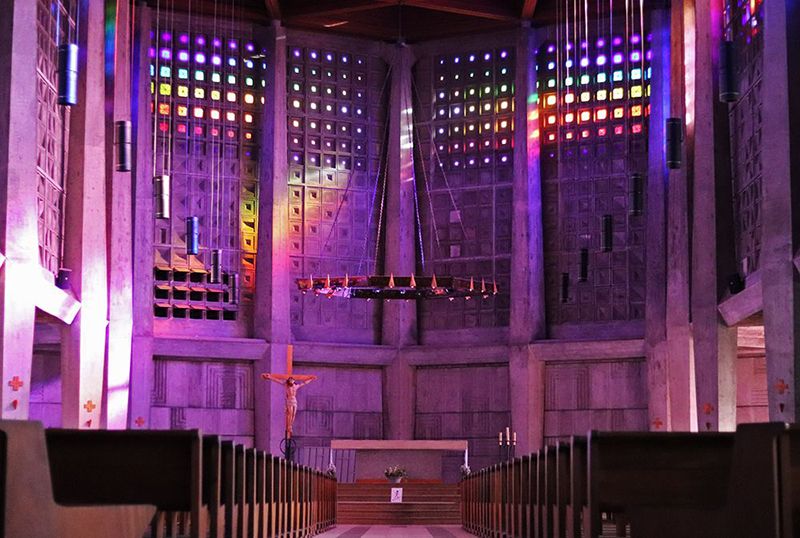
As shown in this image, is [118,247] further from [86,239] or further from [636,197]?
[636,197]

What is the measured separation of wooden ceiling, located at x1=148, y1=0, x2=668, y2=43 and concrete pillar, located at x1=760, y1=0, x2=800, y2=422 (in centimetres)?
→ 826

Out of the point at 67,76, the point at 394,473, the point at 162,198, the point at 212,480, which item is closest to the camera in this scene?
the point at 212,480

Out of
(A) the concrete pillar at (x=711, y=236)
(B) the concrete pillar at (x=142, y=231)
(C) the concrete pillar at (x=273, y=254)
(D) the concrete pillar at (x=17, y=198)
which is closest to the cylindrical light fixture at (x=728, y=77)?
(A) the concrete pillar at (x=711, y=236)

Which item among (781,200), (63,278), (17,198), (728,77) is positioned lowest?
(63,278)

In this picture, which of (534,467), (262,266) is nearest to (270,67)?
(262,266)

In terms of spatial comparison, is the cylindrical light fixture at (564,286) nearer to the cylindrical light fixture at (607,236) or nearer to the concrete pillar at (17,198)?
the cylindrical light fixture at (607,236)

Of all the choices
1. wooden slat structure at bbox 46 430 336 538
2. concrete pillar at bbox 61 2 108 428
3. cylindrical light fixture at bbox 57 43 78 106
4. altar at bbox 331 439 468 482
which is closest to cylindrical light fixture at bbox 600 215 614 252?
altar at bbox 331 439 468 482

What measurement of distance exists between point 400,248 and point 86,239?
7354mm

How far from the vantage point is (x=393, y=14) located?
2681 centimetres

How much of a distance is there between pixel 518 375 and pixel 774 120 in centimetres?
979

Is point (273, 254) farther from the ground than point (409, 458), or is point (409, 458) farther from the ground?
point (273, 254)

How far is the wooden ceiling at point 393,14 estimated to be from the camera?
25.4 m

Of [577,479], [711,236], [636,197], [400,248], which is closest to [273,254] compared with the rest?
[400,248]

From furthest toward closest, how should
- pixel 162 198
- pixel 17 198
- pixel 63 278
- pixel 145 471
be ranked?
pixel 63 278
pixel 162 198
pixel 17 198
pixel 145 471
